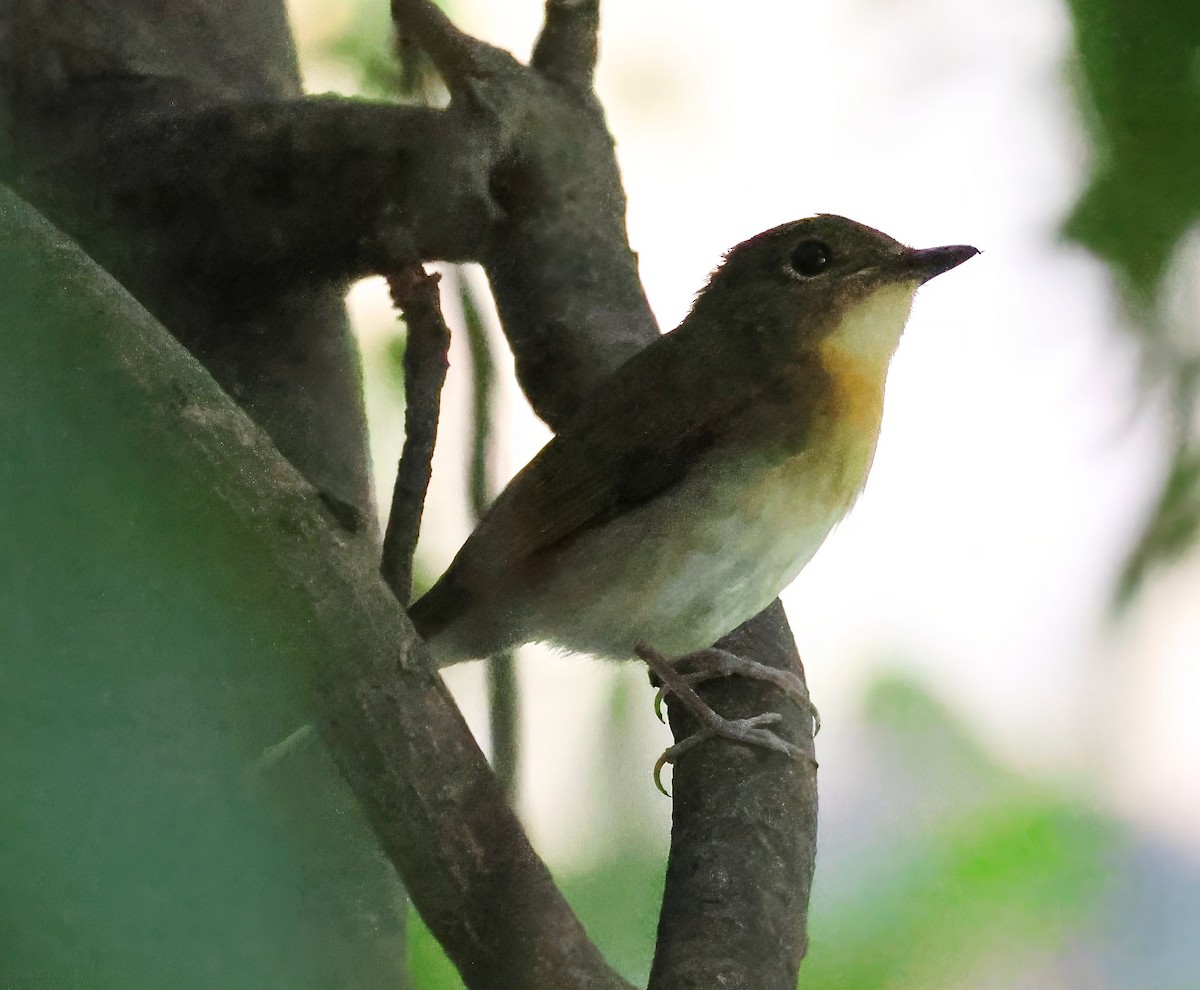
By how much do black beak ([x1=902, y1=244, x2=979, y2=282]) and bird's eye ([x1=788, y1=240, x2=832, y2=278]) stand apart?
10cm

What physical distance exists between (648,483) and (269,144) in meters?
0.51

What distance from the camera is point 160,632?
39cm

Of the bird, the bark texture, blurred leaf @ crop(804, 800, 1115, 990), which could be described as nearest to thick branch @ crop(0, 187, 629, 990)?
the bark texture

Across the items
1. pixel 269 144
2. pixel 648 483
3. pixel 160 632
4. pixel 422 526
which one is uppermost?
pixel 269 144

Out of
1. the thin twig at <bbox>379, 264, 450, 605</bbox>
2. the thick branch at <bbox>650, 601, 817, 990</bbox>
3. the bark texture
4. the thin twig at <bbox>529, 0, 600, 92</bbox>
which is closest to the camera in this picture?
the bark texture

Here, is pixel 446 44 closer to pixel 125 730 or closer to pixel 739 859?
pixel 739 859

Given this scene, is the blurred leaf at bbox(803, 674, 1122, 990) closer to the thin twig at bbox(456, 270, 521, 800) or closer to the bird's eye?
the thin twig at bbox(456, 270, 521, 800)

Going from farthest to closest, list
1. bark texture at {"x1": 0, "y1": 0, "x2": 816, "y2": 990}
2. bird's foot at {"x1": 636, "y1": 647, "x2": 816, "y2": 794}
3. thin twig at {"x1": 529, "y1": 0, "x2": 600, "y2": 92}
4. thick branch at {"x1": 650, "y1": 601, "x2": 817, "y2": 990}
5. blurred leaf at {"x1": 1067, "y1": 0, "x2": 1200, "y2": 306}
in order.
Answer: thin twig at {"x1": 529, "y1": 0, "x2": 600, "y2": 92}, bird's foot at {"x1": 636, "y1": 647, "x2": 816, "y2": 794}, thick branch at {"x1": 650, "y1": 601, "x2": 817, "y2": 990}, bark texture at {"x1": 0, "y1": 0, "x2": 816, "y2": 990}, blurred leaf at {"x1": 1067, "y1": 0, "x2": 1200, "y2": 306}

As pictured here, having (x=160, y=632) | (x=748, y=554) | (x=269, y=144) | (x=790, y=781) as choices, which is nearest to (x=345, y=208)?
(x=269, y=144)

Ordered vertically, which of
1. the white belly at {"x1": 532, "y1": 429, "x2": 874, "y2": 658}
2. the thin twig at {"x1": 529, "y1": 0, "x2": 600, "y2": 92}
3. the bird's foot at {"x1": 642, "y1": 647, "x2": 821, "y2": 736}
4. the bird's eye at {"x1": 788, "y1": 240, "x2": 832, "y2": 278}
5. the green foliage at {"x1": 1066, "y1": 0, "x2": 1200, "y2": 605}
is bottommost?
the green foliage at {"x1": 1066, "y1": 0, "x2": 1200, "y2": 605}

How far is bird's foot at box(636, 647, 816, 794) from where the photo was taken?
4.15 feet

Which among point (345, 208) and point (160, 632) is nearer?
point (160, 632)

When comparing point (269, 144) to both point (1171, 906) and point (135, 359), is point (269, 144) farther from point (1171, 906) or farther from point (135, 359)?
point (1171, 906)

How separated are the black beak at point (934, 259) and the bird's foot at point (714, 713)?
45cm
